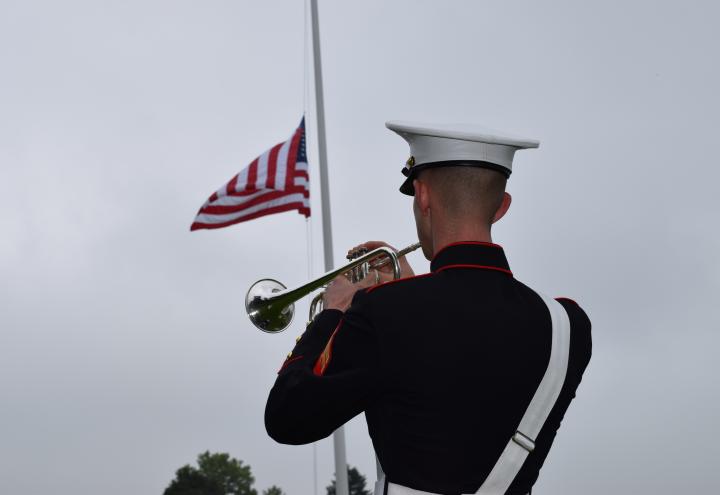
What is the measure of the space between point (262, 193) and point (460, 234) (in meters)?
11.2

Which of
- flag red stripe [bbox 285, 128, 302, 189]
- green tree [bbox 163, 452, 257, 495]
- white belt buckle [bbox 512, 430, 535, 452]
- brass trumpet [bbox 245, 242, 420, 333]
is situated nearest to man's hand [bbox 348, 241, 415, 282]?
brass trumpet [bbox 245, 242, 420, 333]

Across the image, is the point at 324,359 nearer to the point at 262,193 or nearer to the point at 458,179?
the point at 458,179

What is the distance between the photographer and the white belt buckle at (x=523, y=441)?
116 inches

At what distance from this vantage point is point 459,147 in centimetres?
322

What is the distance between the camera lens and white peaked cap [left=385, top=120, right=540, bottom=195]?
10.5ft

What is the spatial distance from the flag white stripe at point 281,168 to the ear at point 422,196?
11.1 metres

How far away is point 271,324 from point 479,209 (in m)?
2.64

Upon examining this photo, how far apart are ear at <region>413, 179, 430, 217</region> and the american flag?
10878mm

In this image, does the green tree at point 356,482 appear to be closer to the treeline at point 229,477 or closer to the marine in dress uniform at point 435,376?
the treeline at point 229,477

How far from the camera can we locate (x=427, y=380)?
9.38 feet

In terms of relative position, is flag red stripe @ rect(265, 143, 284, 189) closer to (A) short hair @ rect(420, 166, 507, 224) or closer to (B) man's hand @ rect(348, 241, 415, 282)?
(B) man's hand @ rect(348, 241, 415, 282)

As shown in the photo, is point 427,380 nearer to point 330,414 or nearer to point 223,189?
point 330,414

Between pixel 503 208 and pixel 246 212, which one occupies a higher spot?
pixel 246 212

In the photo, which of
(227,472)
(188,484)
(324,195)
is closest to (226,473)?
(227,472)
